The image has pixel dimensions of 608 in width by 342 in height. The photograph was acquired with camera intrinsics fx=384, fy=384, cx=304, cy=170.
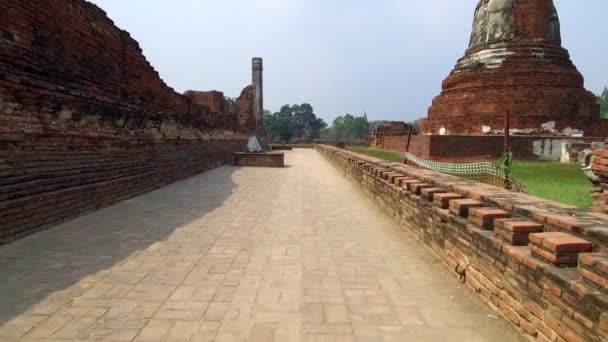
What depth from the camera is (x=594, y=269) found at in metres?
1.76

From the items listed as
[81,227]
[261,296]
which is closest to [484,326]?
[261,296]

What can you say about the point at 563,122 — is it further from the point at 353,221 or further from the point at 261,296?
the point at 261,296

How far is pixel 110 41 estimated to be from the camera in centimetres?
626

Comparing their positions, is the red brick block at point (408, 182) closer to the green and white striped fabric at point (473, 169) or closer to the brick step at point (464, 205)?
the brick step at point (464, 205)

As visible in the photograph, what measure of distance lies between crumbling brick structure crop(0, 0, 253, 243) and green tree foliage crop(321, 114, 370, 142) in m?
78.3

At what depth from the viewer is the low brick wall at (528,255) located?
1773 millimetres

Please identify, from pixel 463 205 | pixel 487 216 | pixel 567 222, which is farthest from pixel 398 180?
pixel 567 222

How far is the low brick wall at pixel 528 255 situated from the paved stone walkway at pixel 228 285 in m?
0.17

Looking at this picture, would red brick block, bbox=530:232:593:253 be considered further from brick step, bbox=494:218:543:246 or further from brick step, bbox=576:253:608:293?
brick step, bbox=494:218:543:246

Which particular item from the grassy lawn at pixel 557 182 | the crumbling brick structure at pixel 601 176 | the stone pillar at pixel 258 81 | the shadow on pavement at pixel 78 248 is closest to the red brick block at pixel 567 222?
the crumbling brick structure at pixel 601 176

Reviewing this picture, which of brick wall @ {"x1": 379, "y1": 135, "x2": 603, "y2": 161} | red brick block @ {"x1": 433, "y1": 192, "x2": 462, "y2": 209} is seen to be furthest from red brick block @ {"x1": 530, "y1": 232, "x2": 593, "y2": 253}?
brick wall @ {"x1": 379, "y1": 135, "x2": 603, "y2": 161}

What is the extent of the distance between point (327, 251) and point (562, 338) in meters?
2.23

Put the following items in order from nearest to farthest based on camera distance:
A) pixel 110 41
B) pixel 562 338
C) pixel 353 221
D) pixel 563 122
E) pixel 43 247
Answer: pixel 562 338
pixel 43 247
pixel 353 221
pixel 110 41
pixel 563 122

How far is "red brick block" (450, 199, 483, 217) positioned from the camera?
3116 millimetres
